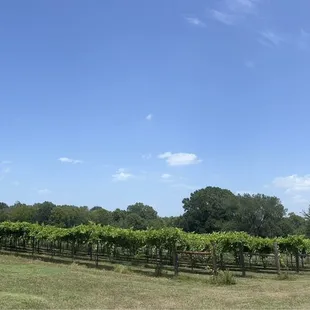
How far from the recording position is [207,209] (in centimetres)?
9500

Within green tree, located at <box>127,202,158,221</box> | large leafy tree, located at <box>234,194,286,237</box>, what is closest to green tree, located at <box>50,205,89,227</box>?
green tree, located at <box>127,202,158,221</box>

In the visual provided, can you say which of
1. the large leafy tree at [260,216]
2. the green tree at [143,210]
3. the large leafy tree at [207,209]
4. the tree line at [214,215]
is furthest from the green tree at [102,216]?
the large leafy tree at [260,216]

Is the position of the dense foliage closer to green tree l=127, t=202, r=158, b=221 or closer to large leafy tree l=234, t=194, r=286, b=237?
large leafy tree l=234, t=194, r=286, b=237

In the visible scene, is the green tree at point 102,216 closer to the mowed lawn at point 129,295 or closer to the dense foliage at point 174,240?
the dense foliage at point 174,240

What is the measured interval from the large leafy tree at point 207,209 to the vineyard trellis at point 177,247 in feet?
195

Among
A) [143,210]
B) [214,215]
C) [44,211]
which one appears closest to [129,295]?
[214,215]

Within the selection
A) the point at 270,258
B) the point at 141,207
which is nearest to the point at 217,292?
the point at 270,258

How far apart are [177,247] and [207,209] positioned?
69942 millimetres

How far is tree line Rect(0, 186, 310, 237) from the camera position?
3204 inches

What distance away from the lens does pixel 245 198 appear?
86312mm

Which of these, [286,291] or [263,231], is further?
[263,231]

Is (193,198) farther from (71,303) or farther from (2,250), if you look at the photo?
(71,303)

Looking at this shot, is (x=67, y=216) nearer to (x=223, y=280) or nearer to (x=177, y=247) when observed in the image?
(x=177, y=247)

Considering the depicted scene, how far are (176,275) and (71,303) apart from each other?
35.8 ft
